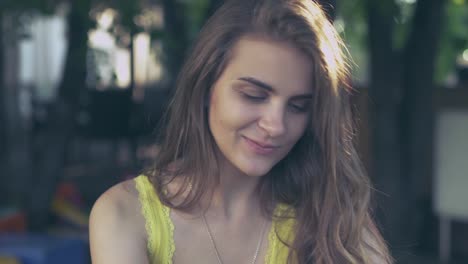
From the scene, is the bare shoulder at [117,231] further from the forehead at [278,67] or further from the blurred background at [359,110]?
the blurred background at [359,110]

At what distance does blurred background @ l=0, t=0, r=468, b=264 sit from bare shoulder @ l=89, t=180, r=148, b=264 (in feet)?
8.97

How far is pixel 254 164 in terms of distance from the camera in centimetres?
216

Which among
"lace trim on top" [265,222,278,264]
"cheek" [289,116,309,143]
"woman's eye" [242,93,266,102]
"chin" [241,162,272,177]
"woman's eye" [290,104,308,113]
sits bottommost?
"lace trim on top" [265,222,278,264]

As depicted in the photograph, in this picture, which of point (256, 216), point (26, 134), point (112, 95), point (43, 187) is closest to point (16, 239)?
point (43, 187)

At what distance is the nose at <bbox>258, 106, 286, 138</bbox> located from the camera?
2119mm

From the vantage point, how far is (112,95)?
406 inches

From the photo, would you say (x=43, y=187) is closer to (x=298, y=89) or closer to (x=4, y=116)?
(x=4, y=116)

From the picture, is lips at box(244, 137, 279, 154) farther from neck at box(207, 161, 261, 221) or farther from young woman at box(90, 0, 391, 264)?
neck at box(207, 161, 261, 221)

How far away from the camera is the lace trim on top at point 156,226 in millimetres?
2217

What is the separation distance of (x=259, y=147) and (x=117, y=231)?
0.41 metres

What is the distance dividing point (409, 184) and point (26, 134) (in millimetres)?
3447

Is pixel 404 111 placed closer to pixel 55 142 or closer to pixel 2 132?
pixel 55 142

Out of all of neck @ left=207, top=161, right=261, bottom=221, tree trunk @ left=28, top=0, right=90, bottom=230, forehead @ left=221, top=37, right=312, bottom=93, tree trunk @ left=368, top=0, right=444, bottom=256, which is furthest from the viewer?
tree trunk @ left=28, top=0, right=90, bottom=230

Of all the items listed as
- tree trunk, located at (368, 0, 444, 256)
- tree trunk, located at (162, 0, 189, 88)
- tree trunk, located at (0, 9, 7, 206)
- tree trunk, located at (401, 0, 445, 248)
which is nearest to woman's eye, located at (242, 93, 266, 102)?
tree trunk, located at (162, 0, 189, 88)
